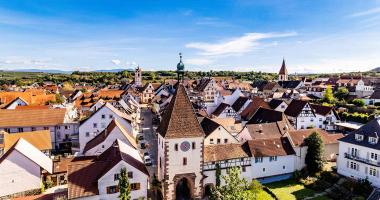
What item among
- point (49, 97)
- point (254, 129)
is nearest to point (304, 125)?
point (254, 129)

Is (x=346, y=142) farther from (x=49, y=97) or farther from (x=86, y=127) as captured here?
(x=49, y=97)

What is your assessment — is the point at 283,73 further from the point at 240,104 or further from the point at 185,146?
the point at 185,146

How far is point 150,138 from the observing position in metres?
66.3

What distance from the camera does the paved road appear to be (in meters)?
48.8

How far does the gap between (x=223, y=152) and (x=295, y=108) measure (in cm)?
3845

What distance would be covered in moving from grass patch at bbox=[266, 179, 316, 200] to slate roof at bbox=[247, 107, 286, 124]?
18475mm

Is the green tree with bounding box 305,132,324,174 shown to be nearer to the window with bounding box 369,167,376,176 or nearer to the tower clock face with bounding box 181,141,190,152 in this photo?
the window with bounding box 369,167,376,176

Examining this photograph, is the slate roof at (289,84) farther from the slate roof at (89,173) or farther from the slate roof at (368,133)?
the slate roof at (89,173)

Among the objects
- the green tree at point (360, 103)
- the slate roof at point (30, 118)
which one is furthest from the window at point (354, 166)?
the green tree at point (360, 103)

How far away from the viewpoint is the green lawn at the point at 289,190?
40222mm

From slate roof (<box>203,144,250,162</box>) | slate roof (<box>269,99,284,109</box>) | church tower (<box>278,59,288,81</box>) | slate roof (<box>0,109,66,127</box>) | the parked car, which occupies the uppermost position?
church tower (<box>278,59,288,81</box>)

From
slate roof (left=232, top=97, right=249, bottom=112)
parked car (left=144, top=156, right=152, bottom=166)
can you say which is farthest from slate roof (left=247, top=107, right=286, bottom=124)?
parked car (left=144, top=156, right=152, bottom=166)

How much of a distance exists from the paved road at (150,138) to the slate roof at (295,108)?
3358 centimetres

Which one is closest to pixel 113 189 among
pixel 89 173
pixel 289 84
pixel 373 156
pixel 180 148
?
pixel 89 173
